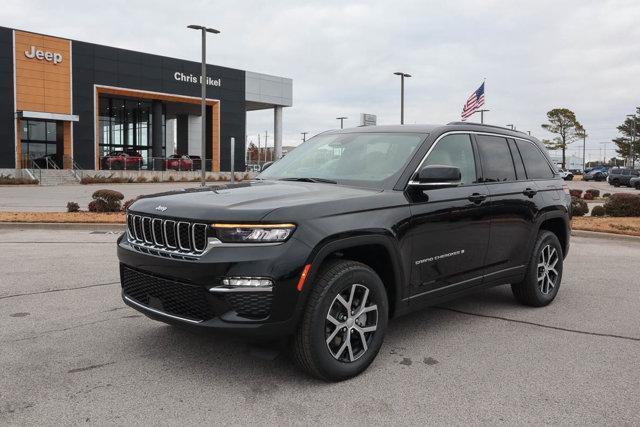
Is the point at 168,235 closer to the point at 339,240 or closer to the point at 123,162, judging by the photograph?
the point at 339,240

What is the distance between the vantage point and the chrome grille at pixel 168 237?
3.58 meters

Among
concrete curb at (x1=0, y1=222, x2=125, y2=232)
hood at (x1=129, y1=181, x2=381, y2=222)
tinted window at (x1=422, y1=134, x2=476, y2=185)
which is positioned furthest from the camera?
concrete curb at (x1=0, y1=222, x2=125, y2=232)

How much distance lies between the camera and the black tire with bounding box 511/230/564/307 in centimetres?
573

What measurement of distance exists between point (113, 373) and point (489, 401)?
2.49 meters

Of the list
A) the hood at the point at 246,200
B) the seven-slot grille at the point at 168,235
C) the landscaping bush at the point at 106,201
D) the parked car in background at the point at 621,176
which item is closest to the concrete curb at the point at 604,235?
the hood at the point at 246,200

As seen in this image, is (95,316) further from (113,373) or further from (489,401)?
(489,401)

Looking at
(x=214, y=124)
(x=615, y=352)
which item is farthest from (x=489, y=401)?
(x=214, y=124)

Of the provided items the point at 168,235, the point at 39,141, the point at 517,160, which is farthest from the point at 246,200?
the point at 39,141

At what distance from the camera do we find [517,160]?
577 centimetres

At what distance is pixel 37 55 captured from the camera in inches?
1606

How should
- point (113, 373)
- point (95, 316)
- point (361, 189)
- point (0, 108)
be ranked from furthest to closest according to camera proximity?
point (0, 108) → point (95, 316) → point (361, 189) → point (113, 373)

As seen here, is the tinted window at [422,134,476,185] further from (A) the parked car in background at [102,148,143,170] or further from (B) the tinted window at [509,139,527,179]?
(A) the parked car in background at [102,148,143,170]

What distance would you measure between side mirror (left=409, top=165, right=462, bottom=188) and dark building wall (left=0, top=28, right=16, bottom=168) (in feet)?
138

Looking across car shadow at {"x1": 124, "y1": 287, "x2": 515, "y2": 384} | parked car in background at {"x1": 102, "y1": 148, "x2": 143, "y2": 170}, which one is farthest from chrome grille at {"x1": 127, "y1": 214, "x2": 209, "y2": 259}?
parked car in background at {"x1": 102, "y1": 148, "x2": 143, "y2": 170}
